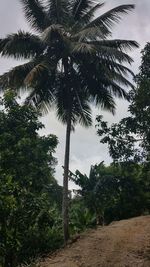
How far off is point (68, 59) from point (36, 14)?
294 centimetres

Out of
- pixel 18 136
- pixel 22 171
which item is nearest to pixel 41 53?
pixel 18 136

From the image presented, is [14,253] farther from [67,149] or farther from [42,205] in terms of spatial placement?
[67,149]

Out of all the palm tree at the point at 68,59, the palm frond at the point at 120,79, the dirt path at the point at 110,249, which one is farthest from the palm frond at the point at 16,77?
the dirt path at the point at 110,249

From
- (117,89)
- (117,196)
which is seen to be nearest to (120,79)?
(117,89)

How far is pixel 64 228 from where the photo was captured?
22203 mm

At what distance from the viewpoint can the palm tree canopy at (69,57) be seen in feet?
80.2

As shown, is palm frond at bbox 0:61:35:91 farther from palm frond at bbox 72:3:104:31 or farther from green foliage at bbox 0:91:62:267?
palm frond at bbox 72:3:104:31

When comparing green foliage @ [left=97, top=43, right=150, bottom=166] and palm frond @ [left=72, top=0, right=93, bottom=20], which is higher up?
palm frond @ [left=72, top=0, right=93, bottom=20]

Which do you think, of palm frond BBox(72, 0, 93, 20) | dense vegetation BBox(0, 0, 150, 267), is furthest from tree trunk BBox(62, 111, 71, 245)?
palm frond BBox(72, 0, 93, 20)

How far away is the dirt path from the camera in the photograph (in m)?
18.8

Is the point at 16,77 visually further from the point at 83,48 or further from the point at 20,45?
the point at 83,48

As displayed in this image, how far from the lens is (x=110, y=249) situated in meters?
20.0

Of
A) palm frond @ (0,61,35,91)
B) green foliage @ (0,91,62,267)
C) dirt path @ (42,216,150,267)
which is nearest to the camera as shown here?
dirt path @ (42,216,150,267)

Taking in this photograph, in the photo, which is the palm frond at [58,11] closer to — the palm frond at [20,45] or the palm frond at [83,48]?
the palm frond at [20,45]
